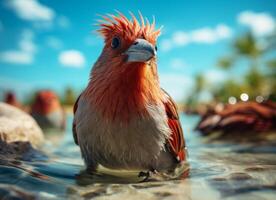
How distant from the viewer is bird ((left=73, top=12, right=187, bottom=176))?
2.59 metres

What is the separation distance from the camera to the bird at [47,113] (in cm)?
812

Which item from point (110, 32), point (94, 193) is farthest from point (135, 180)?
point (110, 32)

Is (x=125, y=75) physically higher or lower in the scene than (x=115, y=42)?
lower

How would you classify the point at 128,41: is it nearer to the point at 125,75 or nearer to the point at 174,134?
the point at 125,75

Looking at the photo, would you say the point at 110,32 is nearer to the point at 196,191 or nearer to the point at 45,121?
the point at 196,191

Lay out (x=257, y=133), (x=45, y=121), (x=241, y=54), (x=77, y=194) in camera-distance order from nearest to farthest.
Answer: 1. (x=77, y=194)
2. (x=257, y=133)
3. (x=45, y=121)
4. (x=241, y=54)

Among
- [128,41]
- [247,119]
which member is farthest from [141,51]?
[247,119]

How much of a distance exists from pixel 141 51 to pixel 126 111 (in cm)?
50

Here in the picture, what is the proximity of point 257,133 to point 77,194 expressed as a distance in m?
4.64

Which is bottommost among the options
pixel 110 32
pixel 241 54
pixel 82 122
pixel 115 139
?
pixel 115 139

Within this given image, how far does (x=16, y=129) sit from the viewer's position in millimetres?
3682

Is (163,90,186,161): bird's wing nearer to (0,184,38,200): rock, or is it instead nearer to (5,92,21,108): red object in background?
(0,184,38,200): rock

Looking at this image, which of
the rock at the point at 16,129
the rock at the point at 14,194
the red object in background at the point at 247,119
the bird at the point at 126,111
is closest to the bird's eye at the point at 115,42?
the bird at the point at 126,111

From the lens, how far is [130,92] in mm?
2613
